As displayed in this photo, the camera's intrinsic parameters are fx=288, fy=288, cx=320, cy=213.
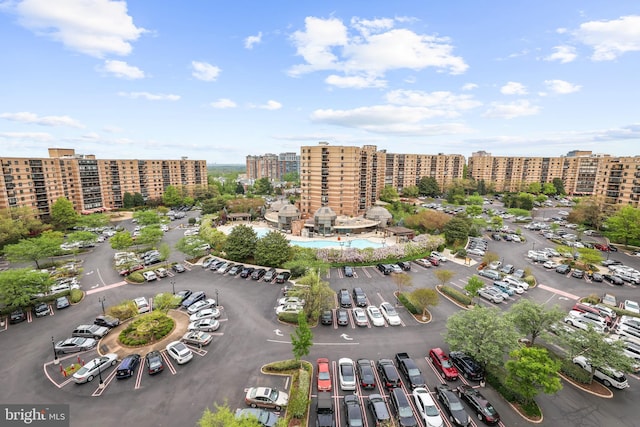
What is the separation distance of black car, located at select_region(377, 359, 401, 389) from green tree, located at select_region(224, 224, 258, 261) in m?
29.7

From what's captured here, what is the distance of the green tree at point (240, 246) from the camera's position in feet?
158

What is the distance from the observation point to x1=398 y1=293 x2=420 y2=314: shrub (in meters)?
33.2

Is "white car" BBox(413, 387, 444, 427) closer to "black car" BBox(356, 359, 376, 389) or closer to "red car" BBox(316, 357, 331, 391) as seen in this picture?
"black car" BBox(356, 359, 376, 389)

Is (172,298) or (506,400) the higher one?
(172,298)

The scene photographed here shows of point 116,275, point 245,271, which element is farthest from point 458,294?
point 116,275

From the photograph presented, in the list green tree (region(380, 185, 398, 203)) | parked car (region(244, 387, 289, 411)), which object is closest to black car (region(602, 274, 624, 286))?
parked car (region(244, 387, 289, 411))

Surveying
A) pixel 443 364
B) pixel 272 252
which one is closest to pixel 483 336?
pixel 443 364

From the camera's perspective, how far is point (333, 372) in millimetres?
24078

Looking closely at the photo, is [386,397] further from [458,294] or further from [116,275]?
[116,275]

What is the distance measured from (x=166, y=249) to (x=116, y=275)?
7.71m

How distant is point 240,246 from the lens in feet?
159

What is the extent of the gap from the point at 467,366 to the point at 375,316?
1012 centimetres

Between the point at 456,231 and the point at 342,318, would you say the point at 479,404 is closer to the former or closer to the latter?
the point at 342,318

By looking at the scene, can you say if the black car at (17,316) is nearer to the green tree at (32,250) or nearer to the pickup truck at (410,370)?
the green tree at (32,250)
